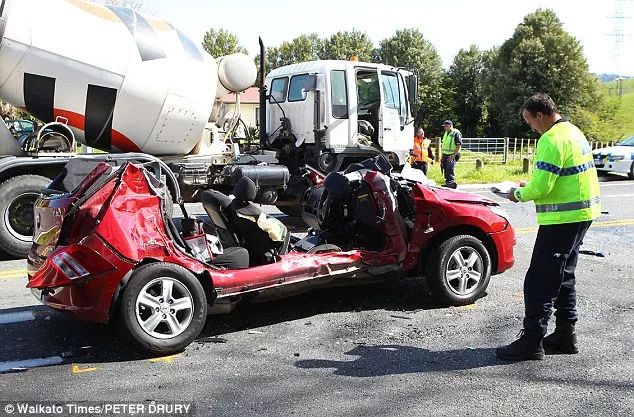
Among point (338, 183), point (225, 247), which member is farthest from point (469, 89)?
point (225, 247)

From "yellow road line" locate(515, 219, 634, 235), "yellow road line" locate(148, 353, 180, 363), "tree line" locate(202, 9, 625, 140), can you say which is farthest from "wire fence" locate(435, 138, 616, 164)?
"yellow road line" locate(148, 353, 180, 363)

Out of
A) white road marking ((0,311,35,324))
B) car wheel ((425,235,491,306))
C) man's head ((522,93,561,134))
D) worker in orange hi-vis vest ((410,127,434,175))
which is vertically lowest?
white road marking ((0,311,35,324))

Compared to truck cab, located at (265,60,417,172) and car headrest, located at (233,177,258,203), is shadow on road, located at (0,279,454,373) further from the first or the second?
truck cab, located at (265,60,417,172)

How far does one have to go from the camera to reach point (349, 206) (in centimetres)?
605

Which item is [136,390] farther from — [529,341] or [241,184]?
[529,341]

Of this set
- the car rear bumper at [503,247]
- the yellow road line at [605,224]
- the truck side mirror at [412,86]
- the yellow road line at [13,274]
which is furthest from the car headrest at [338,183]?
the truck side mirror at [412,86]

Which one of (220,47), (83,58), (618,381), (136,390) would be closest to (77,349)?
(136,390)

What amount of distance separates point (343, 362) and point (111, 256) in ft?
5.51

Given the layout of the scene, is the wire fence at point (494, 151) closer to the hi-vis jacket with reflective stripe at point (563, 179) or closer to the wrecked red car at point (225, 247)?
the wrecked red car at point (225, 247)

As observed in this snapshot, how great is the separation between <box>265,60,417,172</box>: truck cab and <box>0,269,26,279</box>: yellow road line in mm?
5105

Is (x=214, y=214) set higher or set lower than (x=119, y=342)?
higher

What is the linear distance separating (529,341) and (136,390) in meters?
2.56

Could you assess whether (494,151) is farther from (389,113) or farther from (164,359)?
(164,359)

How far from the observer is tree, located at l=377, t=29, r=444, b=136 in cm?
5519
